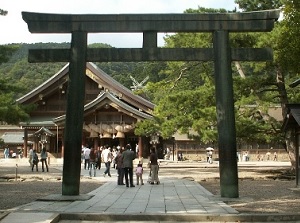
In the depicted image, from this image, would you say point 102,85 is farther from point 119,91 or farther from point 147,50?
point 147,50

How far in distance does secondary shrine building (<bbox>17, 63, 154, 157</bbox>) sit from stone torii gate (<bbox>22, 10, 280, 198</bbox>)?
2365cm

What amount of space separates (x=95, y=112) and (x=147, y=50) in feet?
84.6

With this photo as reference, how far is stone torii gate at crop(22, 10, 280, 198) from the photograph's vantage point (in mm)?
13062

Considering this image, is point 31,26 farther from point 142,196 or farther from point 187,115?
point 187,115

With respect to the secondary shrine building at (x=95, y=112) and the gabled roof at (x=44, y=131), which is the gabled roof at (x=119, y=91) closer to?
the secondary shrine building at (x=95, y=112)

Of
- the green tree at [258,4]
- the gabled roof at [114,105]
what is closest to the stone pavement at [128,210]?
the green tree at [258,4]

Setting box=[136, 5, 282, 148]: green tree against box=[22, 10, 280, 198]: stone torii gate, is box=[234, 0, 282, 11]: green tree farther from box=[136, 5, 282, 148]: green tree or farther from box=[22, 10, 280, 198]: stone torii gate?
box=[22, 10, 280, 198]: stone torii gate

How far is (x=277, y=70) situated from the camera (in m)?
23.0

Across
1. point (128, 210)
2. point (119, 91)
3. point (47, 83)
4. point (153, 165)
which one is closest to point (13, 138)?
point (47, 83)

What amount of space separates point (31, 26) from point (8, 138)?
154ft

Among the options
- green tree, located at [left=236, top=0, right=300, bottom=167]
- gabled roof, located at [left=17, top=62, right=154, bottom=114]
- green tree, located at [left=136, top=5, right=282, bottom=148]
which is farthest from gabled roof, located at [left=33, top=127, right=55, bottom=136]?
green tree, located at [left=236, top=0, right=300, bottom=167]

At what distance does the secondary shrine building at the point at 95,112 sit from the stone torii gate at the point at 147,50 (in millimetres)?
23654

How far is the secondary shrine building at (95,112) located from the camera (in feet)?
124

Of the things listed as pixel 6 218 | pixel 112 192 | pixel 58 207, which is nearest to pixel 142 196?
pixel 112 192
